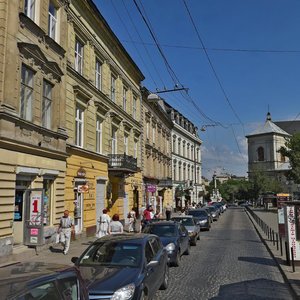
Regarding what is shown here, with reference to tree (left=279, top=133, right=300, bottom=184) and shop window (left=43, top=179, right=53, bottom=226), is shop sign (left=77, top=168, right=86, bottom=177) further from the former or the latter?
tree (left=279, top=133, right=300, bottom=184)

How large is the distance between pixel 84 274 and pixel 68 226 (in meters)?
9.19

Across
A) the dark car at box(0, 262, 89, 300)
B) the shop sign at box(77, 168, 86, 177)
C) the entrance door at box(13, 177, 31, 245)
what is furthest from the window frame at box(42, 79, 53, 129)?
the dark car at box(0, 262, 89, 300)

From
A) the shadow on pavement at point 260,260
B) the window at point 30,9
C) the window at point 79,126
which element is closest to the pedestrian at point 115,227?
the shadow on pavement at point 260,260

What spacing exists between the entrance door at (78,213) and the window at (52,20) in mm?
8416

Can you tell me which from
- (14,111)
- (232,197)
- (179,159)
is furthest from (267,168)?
(14,111)

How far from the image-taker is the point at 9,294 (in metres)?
3.64

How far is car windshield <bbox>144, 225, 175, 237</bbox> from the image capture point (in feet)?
47.9

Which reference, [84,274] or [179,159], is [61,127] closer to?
[84,274]

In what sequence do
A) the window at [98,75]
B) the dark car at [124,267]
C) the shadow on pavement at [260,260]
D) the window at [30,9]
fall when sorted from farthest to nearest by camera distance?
the window at [98,75], the window at [30,9], the shadow on pavement at [260,260], the dark car at [124,267]

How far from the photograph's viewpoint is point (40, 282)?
4.05m

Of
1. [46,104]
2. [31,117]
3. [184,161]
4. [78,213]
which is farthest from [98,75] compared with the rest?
[184,161]

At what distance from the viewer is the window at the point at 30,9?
16.4m

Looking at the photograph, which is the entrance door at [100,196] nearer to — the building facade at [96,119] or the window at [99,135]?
the building facade at [96,119]

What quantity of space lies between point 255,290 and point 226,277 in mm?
1751
